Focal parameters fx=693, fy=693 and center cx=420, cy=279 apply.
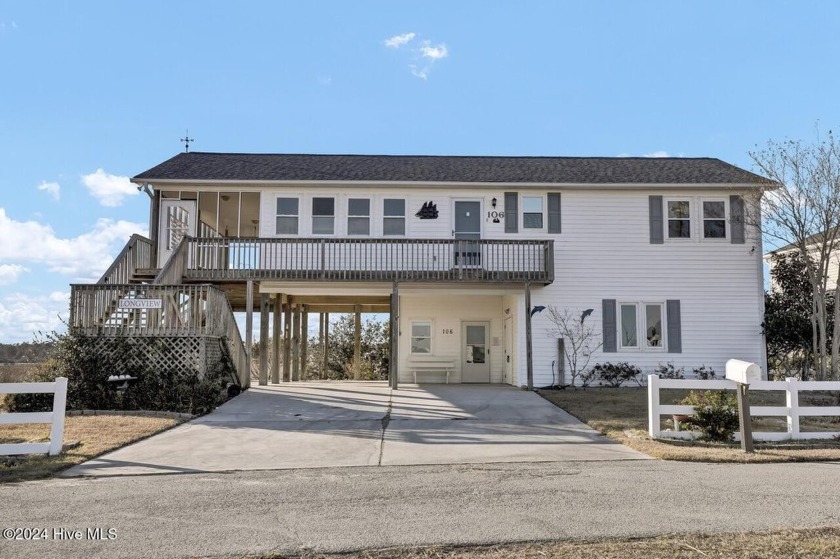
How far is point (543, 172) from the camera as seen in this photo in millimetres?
19641

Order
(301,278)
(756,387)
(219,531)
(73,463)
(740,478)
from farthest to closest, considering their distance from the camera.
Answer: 1. (301,278)
2. (756,387)
3. (73,463)
4. (740,478)
5. (219,531)

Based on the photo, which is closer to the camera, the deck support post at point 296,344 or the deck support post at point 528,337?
the deck support post at point 528,337

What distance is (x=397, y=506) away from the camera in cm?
623

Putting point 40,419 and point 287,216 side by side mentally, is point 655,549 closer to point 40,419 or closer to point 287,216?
point 40,419

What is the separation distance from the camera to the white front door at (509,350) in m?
19.5

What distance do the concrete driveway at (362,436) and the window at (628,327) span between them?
3958 millimetres

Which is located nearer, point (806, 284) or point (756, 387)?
point (756, 387)

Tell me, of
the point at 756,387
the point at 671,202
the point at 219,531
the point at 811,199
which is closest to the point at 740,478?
the point at 756,387

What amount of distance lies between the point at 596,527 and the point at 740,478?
293 centimetres

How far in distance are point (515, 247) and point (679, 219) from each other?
4.70 m

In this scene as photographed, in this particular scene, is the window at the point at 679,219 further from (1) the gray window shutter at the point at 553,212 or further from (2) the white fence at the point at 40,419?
(2) the white fence at the point at 40,419

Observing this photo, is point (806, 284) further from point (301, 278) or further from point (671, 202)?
point (301, 278)

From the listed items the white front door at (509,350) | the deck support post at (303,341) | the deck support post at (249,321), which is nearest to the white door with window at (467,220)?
the white front door at (509,350)

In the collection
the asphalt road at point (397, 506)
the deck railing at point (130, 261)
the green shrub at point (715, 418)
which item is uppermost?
A: the deck railing at point (130, 261)
